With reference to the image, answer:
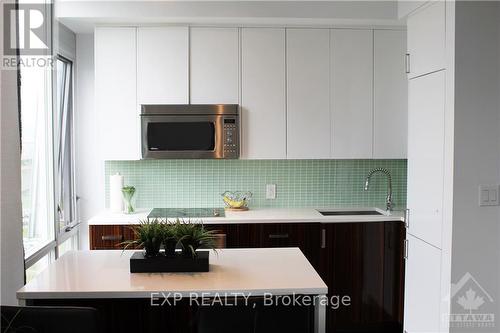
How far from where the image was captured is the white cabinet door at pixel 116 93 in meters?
3.91

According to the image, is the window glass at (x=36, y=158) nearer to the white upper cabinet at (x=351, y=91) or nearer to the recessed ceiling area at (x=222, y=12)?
the recessed ceiling area at (x=222, y=12)

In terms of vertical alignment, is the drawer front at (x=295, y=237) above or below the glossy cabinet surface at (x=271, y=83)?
below

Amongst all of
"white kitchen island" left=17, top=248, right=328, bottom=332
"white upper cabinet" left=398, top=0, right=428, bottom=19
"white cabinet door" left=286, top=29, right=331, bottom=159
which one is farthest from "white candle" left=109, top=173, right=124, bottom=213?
"white upper cabinet" left=398, top=0, right=428, bottom=19

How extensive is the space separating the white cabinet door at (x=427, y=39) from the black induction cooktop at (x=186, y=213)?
1.73m

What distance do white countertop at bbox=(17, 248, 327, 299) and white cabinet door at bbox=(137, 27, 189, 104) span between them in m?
1.60

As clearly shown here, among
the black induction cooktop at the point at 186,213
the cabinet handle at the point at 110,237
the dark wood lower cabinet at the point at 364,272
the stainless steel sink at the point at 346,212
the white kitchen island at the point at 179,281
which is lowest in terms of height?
the dark wood lower cabinet at the point at 364,272

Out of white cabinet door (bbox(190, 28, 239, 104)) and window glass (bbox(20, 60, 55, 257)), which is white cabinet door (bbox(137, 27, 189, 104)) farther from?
window glass (bbox(20, 60, 55, 257))

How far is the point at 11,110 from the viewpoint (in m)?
2.62

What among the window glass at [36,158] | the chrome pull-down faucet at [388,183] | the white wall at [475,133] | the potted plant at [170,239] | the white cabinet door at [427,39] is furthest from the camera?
the chrome pull-down faucet at [388,183]

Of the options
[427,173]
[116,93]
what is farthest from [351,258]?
[116,93]

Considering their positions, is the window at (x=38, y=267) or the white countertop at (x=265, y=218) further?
the white countertop at (x=265, y=218)

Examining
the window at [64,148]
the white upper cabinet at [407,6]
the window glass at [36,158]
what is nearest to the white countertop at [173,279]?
the window glass at [36,158]

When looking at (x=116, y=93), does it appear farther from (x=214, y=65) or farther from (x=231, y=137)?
(x=231, y=137)

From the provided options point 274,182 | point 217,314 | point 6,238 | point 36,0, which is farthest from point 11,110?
point 274,182
